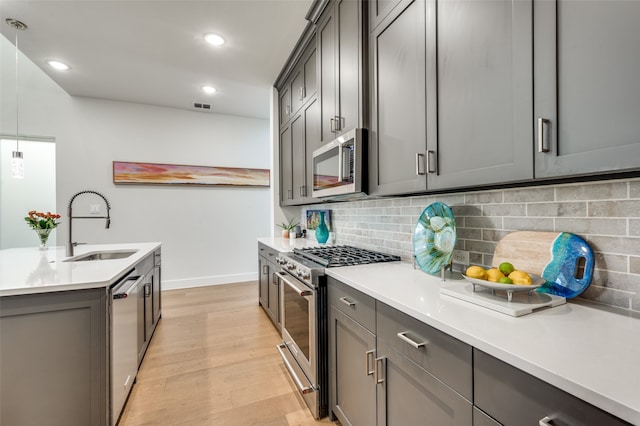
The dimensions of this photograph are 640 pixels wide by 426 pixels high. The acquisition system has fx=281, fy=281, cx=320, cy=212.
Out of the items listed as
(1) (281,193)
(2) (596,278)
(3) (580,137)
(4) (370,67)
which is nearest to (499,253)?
(2) (596,278)

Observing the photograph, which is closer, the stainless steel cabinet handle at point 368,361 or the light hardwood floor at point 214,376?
the stainless steel cabinet handle at point 368,361

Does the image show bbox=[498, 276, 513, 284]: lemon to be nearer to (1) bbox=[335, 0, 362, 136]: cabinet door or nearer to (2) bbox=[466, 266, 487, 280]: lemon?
(2) bbox=[466, 266, 487, 280]: lemon

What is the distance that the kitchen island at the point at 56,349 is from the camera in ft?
4.19

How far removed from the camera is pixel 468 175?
1105 mm

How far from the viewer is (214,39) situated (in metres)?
2.64

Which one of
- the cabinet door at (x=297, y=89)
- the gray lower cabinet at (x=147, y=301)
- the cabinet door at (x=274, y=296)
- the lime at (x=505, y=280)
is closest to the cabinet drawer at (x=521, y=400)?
the lime at (x=505, y=280)

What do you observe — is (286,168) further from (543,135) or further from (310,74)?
(543,135)

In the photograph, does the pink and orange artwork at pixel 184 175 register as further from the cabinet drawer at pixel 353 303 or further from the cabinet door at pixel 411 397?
the cabinet door at pixel 411 397

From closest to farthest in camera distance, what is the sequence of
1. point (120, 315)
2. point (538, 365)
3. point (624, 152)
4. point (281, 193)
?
point (538, 365)
point (624, 152)
point (120, 315)
point (281, 193)

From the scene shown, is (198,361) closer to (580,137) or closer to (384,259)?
(384,259)

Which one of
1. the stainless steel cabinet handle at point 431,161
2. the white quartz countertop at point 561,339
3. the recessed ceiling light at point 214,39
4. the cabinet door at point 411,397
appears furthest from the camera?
the recessed ceiling light at point 214,39

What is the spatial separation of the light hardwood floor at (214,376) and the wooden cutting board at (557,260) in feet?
4.47

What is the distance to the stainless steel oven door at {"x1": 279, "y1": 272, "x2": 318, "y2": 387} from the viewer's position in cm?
161

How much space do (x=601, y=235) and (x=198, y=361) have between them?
2618 mm
